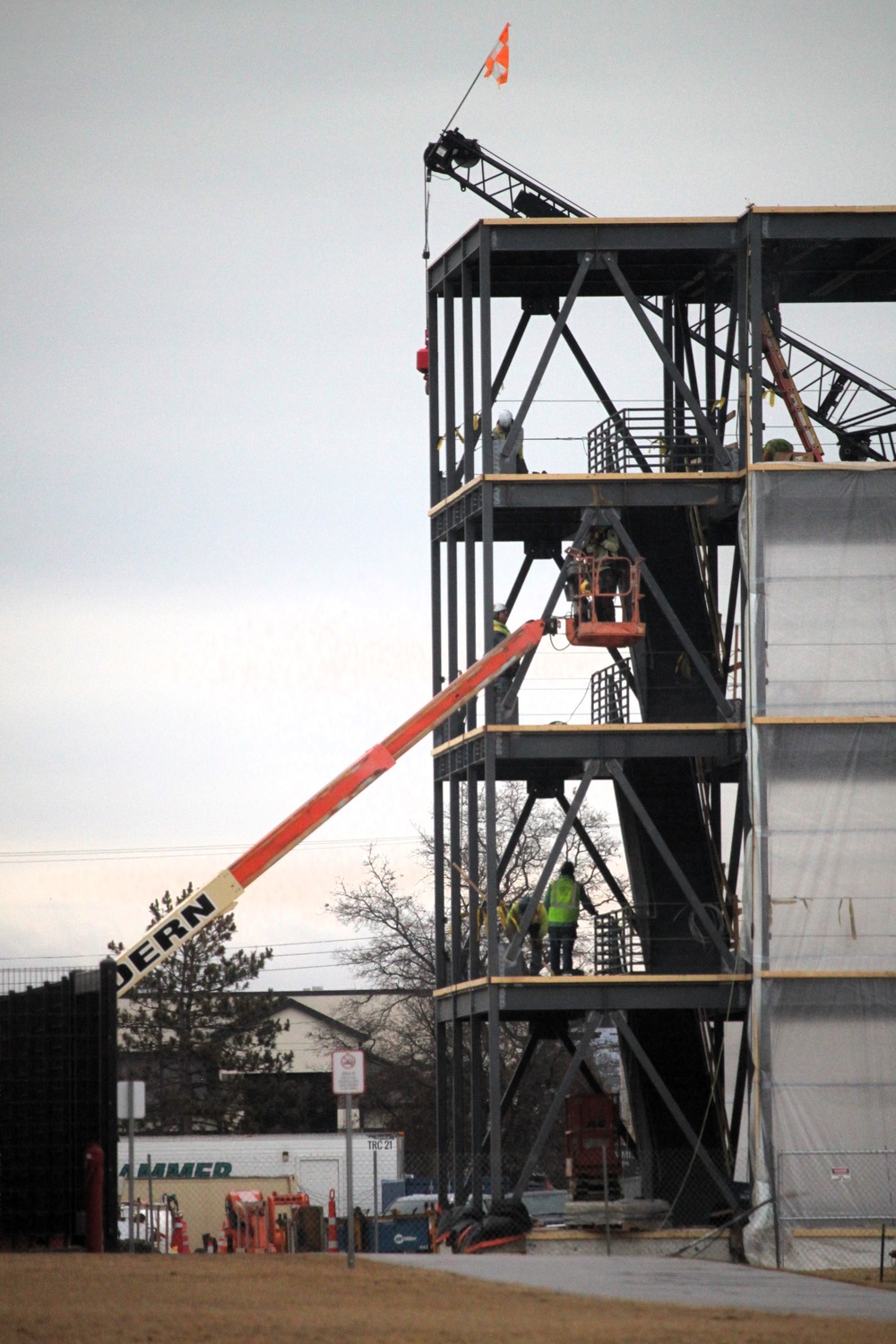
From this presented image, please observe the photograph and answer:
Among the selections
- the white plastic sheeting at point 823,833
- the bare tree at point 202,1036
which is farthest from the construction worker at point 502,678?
the bare tree at point 202,1036

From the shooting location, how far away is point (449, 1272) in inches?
946

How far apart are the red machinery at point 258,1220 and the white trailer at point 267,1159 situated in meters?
7.19

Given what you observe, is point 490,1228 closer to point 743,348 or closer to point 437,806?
point 437,806

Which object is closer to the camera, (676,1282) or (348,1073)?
(348,1073)

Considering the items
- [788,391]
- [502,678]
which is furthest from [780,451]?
[502,678]

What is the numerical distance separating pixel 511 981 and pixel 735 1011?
4031 mm

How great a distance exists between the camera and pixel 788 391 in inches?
1526

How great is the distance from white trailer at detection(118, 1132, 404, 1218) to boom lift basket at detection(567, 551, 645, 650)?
22772mm

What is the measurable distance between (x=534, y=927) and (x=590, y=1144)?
12.4 ft

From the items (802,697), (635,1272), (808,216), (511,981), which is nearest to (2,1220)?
(635,1272)

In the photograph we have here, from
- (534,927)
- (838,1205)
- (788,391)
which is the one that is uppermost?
(788,391)

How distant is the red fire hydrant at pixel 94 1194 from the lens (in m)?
26.0

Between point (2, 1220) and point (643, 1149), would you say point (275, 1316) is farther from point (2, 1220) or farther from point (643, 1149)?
point (643, 1149)

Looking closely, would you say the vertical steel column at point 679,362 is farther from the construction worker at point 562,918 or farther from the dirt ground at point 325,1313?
the dirt ground at point 325,1313
